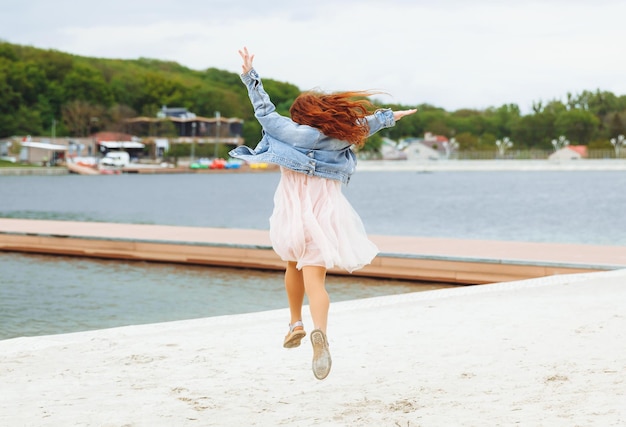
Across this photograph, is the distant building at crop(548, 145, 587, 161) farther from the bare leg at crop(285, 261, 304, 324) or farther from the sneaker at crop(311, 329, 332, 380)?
the sneaker at crop(311, 329, 332, 380)

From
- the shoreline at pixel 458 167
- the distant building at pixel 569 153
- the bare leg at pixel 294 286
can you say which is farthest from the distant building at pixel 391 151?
the bare leg at pixel 294 286

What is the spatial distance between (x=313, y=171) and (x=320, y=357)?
3.20ft

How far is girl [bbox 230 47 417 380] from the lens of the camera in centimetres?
466

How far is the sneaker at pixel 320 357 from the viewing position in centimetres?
425

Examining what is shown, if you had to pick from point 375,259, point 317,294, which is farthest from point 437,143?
point 317,294

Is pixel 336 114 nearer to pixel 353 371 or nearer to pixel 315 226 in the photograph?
pixel 315 226

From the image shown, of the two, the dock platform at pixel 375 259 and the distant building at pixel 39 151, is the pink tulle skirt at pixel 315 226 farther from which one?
the distant building at pixel 39 151

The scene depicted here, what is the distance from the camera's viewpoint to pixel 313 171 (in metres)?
4.74

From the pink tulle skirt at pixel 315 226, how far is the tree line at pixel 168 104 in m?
118

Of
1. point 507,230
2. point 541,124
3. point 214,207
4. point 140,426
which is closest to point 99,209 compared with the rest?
point 214,207

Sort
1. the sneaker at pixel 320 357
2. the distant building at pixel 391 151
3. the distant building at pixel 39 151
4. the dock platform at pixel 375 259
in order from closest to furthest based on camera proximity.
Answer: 1. the sneaker at pixel 320 357
2. the dock platform at pixel 375 259
3. the distant building at pixel 39 151
4. the distant building at pixel 391 151

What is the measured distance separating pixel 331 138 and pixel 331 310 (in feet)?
10.5

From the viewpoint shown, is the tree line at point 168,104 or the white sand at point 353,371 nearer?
the white sand at point 353,371

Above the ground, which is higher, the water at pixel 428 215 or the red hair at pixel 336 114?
the red hair at pixel 336 114
